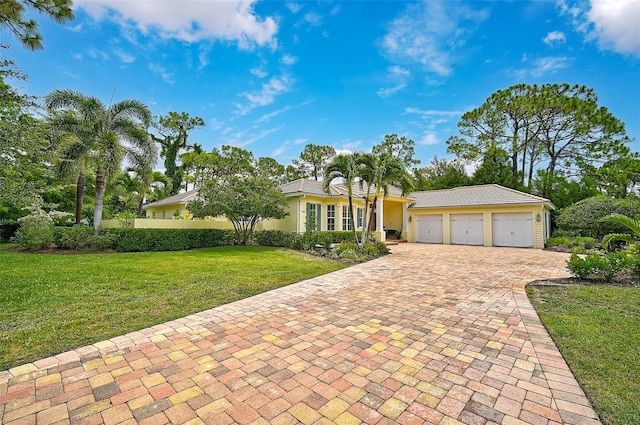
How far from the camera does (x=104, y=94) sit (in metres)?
13.5

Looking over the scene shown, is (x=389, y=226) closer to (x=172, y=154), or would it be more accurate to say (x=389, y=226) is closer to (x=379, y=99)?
(x=379, y=99)

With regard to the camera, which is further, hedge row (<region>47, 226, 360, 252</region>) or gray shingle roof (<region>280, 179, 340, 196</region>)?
gray shingle roof (<region>280, 179, 340, 196</region>)

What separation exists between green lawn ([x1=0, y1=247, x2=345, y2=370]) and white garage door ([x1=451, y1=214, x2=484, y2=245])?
13.1m

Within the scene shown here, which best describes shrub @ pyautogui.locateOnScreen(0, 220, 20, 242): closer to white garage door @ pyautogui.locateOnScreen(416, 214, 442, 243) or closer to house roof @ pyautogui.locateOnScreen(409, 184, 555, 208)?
house roof @ pyautogui.locateOnScreen(409, 184, 555, 208)

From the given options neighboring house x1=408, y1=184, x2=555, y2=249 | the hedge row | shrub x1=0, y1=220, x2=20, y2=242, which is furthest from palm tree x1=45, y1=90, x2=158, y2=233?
neighboring house x1=408, y1=184, x2=555, y2=249

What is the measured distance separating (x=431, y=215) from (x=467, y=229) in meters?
2.61

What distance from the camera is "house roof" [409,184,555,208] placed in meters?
17.8

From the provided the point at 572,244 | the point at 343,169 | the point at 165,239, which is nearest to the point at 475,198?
the point at 572,244

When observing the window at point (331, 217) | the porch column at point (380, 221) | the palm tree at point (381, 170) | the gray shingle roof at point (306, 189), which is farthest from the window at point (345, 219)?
the palm tree at point (381, 170)

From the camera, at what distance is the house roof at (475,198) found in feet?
58.2

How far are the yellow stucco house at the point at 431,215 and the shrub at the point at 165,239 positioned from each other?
2.21 ft

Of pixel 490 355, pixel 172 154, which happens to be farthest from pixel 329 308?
pixel 172 154

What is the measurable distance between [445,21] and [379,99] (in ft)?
19.3

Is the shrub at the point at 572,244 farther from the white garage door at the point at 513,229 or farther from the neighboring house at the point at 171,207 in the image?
the neighboring house at the point at 171,207
